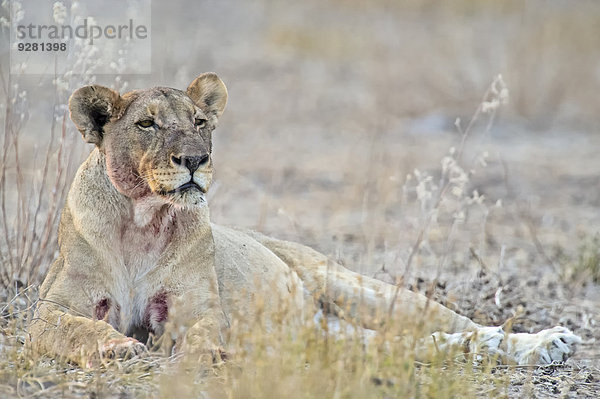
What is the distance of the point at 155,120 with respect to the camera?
163 inches

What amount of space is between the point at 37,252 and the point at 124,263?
3.98 feet

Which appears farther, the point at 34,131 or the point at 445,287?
the point at 34,131

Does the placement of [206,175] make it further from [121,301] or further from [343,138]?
[343,138]

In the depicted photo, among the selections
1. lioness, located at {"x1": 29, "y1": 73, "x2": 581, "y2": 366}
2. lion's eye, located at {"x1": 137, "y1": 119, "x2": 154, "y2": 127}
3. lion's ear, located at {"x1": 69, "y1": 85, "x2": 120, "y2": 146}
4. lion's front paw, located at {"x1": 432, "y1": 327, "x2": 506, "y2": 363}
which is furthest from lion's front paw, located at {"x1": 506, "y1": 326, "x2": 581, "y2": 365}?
lion's ear, located at {"x1": 69, "y1": 85, "x2": 120, "y2": 146}

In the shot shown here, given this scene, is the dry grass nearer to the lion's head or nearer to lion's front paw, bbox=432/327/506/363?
lion's front paw, bbox=432/327/506/363

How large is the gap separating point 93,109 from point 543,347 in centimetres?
236

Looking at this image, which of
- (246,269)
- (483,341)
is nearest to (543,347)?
(483,341)

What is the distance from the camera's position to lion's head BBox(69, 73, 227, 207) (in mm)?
3932

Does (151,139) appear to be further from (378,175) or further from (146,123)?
(378,175)

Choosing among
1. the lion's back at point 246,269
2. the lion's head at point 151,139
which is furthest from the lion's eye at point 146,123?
the lion's back at point 246,269

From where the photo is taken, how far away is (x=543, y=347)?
4.79 meters

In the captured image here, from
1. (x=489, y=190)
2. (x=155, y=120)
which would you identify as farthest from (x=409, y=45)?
(x=155, y=120)

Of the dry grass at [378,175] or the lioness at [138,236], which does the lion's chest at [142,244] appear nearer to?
the lioness at [138,236]

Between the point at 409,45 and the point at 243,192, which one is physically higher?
the point at 409,45
